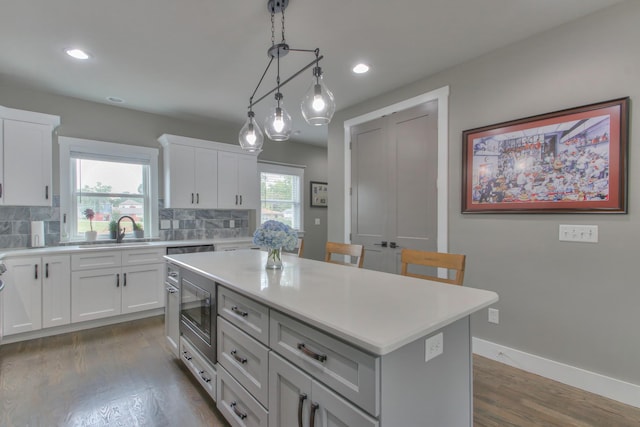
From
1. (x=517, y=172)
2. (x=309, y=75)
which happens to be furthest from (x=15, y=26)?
(x=517, y=172)

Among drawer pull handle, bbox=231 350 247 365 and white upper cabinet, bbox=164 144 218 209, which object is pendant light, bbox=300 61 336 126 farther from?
white upper cabinet, bbox=164 144 218 209

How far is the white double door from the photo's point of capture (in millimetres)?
3047

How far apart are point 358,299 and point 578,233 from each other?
189cm

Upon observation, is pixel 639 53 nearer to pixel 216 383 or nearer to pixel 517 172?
pixel 517 172

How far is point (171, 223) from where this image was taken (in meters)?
4.32

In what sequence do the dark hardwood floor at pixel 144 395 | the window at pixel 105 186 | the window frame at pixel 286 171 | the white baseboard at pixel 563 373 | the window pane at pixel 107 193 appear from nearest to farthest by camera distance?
1. the dark hardwood floor at pixel 144 395
2. the white baseboard at pixel 563 373
3. the window at pixel 105 186
4. the window pane at pixel 107 193
5. the window frame at pixel 286 171

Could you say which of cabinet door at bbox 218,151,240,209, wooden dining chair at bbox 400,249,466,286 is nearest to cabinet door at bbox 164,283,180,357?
wooden dining chair at bbox 400,249,466,286

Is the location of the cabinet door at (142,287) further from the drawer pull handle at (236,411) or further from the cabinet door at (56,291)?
the drawer pull handle at (236,411)

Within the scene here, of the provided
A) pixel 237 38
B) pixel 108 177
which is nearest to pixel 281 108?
pixel 237 38

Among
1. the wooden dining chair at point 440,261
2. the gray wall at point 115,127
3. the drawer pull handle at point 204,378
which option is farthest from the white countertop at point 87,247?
the wooden dining chair at point 440,261

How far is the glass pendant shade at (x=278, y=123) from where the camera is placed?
211 cm

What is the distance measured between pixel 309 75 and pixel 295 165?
2740mm

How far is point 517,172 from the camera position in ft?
8.01

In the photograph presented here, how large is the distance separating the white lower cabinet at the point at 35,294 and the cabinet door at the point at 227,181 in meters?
1.94
